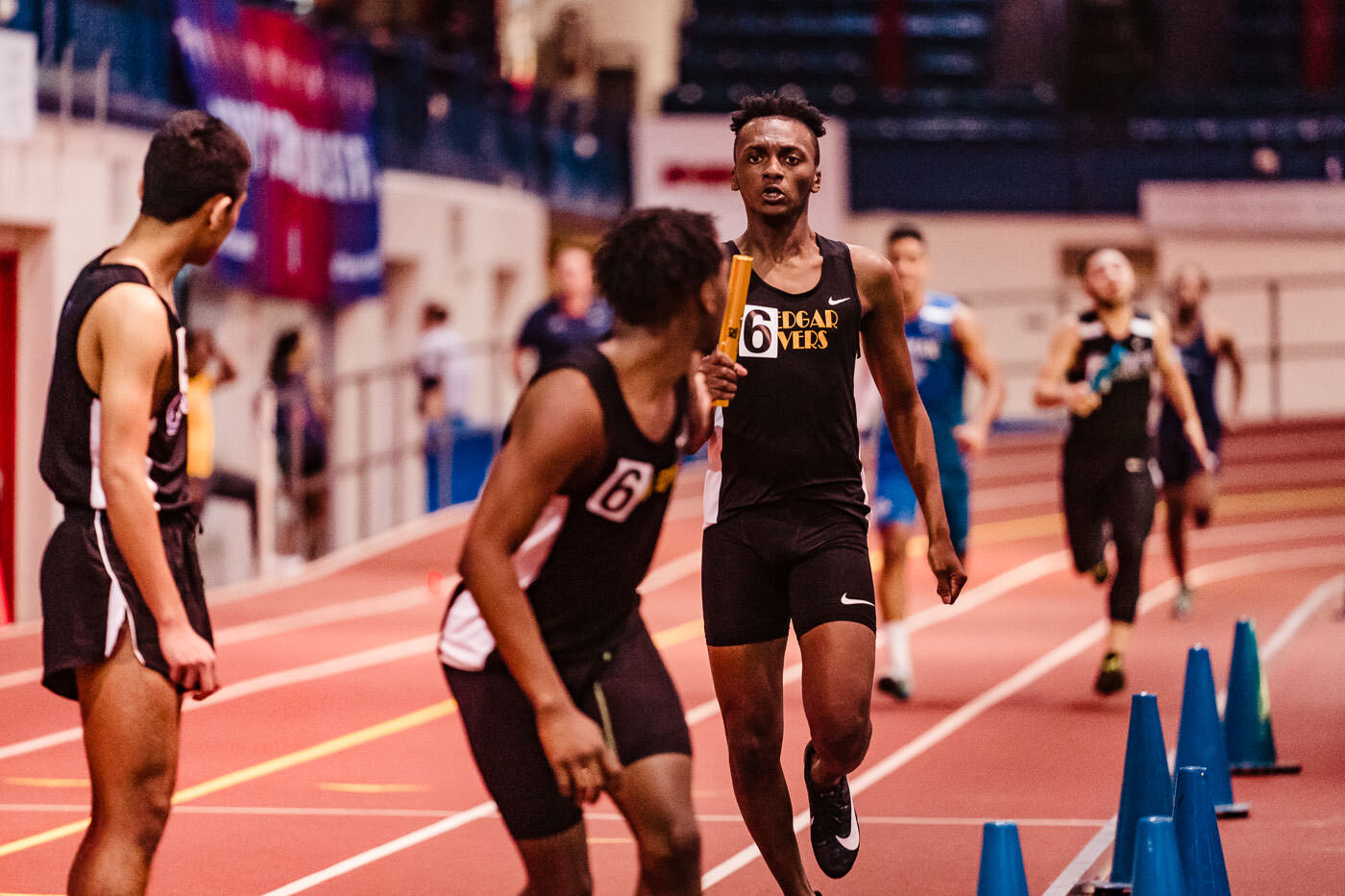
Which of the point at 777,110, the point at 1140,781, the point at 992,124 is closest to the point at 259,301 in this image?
the point at 1140,781

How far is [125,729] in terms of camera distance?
435 cm

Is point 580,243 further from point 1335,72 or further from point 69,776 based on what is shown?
point 69,776

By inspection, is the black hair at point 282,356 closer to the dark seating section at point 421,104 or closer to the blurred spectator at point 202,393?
the blurred spectator at point 202,393

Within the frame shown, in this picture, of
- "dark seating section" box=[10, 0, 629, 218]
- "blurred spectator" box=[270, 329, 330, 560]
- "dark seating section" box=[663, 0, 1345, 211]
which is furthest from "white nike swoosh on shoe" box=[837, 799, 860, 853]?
"dark seating section" box=[663, 0, 1345, 211]

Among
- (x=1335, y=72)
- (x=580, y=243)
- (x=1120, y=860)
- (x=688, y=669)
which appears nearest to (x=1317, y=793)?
(x=1120, y=860)

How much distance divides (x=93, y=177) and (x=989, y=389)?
6803 millimetres

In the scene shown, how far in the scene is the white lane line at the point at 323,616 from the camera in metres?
13.2

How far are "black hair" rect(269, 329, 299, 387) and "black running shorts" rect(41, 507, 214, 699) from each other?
11837mm

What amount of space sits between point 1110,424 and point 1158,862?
5.71 metres

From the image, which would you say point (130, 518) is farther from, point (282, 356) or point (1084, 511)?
point (282, 356)

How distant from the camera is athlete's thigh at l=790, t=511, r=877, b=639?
5.48 m

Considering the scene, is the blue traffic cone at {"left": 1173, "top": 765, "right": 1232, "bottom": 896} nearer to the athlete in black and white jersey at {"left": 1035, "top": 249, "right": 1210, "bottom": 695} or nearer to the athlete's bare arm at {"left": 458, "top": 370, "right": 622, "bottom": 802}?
the athlete's bare arm at {"left": 458, "top": 370, "right": 622, "bottom": 802}

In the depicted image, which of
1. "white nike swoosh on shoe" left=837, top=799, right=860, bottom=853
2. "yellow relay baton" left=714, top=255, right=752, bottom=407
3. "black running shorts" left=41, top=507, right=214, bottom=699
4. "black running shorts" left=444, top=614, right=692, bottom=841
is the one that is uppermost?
"yellow relay baton" left=714, top=255, right=752, bottom=407

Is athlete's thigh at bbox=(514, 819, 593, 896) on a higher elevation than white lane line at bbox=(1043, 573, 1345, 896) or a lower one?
higher
